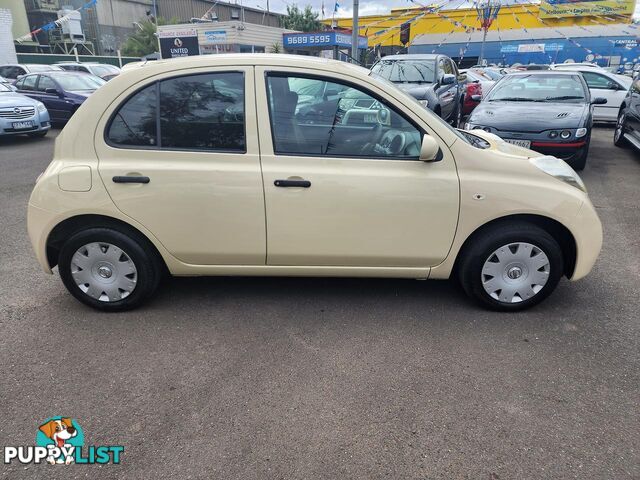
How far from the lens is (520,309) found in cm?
354

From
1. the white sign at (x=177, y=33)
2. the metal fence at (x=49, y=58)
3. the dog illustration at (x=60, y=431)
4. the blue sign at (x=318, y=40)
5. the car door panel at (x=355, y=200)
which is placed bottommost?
the dog illustration at (x=60, y=431)

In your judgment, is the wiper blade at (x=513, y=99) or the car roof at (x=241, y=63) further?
the wiper blade at (x=513, y=99)

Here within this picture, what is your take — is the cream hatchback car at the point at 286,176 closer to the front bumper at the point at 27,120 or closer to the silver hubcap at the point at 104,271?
the silver hubcap at the point at 104,271

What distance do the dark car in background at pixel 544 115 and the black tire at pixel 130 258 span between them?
5620mm

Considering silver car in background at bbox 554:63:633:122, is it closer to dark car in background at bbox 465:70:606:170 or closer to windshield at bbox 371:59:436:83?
windshield at bbox 371:59:436:83

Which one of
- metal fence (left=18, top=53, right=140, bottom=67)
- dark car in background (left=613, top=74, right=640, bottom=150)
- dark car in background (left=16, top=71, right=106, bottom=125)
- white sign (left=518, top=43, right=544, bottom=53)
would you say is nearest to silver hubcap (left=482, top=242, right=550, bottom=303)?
dark car in background (left=613, top=74, right=640, bottom=150)

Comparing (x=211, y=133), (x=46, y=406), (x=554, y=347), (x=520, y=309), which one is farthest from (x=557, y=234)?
(x=46, y=406)

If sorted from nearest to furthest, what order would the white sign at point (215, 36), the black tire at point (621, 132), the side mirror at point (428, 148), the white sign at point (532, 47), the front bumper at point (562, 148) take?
the side mirror at point (428, 148) < the front bumper at point (562, 148) < the black tire at point (621, 132) < the white sign at point (215, 36) < the white sign at point (532, 47)

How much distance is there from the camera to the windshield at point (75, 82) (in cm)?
1323

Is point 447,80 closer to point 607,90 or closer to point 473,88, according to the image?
point 473,88

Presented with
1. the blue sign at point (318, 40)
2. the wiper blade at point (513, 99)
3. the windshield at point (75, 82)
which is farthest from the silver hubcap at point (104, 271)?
the blue sign at point (318, 40)

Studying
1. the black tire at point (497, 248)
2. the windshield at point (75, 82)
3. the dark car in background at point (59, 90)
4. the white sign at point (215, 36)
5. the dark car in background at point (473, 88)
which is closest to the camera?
the black tire at point (497, 248)

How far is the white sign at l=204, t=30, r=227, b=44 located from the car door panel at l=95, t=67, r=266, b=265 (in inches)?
1045

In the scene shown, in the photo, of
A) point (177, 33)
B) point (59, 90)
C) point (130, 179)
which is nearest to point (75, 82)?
point (59, 90)
